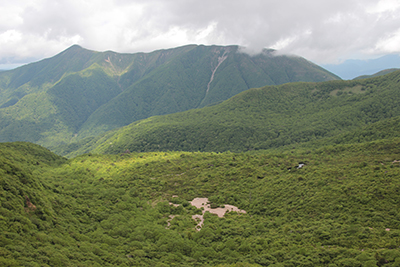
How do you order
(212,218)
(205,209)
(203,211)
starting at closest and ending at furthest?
(212,218), (203,211), (205,209)

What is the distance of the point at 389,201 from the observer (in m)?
40.7

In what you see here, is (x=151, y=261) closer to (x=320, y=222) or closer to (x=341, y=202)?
(x=320, y=222)

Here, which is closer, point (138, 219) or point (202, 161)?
point (138, 219)

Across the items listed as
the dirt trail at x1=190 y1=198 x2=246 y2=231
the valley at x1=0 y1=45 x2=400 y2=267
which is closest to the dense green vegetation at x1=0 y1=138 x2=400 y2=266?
the valley at x1=0 y1=45 x2=400 y2=267

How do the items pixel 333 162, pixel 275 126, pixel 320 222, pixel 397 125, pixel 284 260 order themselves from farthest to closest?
pixel 275 126, pixel 397 125, pixel 333 162, pixel 320 222, pixel 284 260

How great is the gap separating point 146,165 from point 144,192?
23434 millimetres

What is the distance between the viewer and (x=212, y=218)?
51000 millimetres

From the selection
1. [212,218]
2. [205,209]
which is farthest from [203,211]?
[212,218]

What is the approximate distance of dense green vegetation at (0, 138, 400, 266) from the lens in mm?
29594

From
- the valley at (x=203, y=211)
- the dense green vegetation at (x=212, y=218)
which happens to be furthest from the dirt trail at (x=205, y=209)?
the dense green vegetation at (x=212, y=218)

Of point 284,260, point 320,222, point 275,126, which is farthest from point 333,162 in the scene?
point 275,126

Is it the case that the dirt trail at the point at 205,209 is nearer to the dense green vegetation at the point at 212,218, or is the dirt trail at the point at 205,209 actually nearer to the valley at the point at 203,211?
the valley at the point at 203,211

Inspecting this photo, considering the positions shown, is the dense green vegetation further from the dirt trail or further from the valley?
the dirt trail

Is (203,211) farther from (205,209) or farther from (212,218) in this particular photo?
(212,218)
